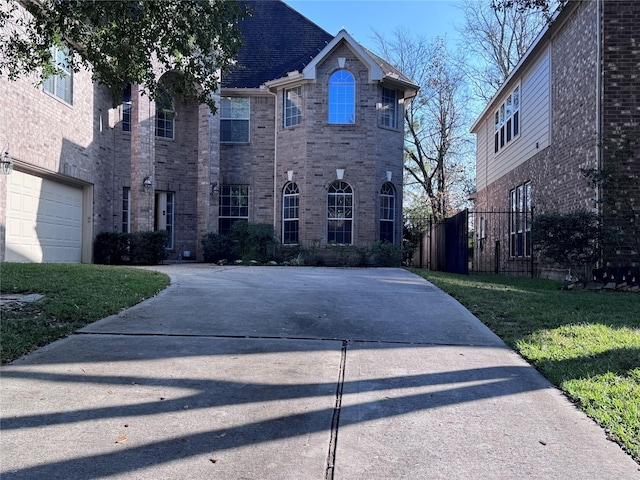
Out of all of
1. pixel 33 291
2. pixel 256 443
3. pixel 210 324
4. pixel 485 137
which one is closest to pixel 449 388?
pixel 256 443

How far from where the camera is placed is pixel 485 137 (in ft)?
79.5

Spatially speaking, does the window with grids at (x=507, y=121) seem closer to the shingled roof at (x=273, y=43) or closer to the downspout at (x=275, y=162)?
the shingled roof at (x=273, y=43)

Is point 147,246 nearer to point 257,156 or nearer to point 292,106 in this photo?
point 257,156

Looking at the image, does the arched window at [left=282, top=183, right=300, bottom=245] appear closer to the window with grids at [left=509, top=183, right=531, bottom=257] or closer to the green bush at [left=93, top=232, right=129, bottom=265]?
the green bush at [left=93, top=232, right=129, bottom=265]

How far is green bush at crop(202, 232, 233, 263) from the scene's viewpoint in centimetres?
1767

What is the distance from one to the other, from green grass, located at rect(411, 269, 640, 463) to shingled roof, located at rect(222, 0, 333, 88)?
13017 millimetres

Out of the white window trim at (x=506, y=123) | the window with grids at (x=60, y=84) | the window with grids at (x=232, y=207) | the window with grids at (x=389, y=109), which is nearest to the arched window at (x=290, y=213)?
the window with grids at (x=232, y=207)

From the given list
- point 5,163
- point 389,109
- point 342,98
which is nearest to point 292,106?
point 342,98

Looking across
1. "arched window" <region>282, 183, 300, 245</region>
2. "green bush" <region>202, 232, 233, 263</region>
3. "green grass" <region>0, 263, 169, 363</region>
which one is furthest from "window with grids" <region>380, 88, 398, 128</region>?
"green grass" <region>0, 263, 169, 363</region>

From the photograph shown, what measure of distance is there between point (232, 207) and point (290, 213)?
2290mm

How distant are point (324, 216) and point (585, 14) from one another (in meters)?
9.45

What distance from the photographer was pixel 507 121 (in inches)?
778

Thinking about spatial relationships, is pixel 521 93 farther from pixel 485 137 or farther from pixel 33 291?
pixel 33 291

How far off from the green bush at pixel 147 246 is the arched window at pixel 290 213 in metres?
4.38
